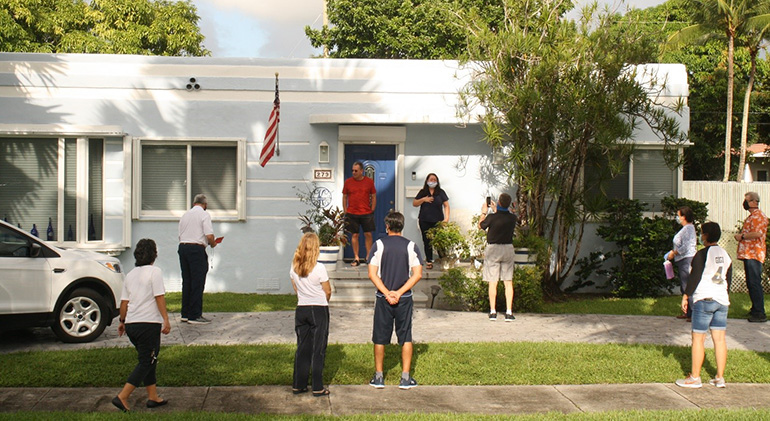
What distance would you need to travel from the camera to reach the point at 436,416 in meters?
6.32

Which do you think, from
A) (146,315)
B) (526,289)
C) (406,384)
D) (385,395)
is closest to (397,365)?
(406,384)

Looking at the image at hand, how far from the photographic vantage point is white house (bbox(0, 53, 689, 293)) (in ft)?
44.4

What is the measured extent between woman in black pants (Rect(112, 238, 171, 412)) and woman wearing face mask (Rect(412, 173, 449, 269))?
6920 mm

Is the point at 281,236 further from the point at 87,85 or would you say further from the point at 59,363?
the point at 59,363

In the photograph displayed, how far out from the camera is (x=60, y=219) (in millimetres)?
13547

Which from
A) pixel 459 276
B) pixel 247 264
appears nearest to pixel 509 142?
pixel 459 276

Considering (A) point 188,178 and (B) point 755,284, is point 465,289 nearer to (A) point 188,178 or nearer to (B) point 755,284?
(B) point 755,284

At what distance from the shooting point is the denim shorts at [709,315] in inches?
297

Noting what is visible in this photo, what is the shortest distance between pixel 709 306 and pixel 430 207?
6194mm

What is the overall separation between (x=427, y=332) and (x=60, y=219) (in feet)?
23.9

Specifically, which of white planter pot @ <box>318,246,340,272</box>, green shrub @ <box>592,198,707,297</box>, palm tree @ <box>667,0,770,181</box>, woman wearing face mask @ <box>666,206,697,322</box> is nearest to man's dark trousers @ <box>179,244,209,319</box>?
white planter pot @ <box>318,246,340,272</box>

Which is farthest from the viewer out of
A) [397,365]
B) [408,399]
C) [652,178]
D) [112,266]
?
[652,178]

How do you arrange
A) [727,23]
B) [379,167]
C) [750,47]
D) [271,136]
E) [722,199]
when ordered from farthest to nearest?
1. [750,47]
2. [727,23]
3. [722,199]
4. [379,167]
5. [271,136]

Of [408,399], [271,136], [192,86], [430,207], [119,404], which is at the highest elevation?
[192,86]
